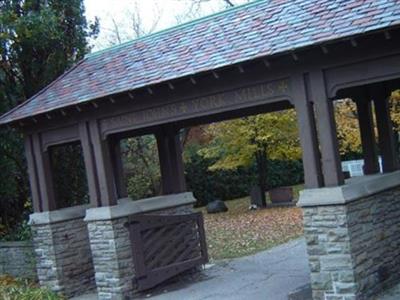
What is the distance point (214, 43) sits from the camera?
927cm

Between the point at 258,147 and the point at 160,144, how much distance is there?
385 inches

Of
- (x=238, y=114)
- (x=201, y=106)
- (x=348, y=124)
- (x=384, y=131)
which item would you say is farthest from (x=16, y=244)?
(x=348, y=124)

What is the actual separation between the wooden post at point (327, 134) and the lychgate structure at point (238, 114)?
14 millimetres

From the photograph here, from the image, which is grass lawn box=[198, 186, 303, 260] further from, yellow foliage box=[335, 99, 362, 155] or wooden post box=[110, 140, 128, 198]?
yellow foliage box=[335, 99, 362, 155]

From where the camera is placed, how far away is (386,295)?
7922 mm

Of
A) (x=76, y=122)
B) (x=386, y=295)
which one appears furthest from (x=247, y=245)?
(x=386, y=295)

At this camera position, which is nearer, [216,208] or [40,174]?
[40,174]

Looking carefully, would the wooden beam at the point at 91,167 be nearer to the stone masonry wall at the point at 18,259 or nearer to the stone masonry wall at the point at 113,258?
the stone masonry wall at the point at 113,258

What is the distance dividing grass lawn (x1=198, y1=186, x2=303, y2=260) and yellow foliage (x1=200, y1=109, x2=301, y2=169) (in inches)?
79.6

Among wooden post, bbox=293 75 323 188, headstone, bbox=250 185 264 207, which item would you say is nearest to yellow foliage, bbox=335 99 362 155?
headstone, bbox=250 185 264 207

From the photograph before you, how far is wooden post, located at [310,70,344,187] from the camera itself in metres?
7.69

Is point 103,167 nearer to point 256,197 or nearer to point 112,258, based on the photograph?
point 112,258

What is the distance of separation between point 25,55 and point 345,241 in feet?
32.8

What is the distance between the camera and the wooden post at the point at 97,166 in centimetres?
1034
